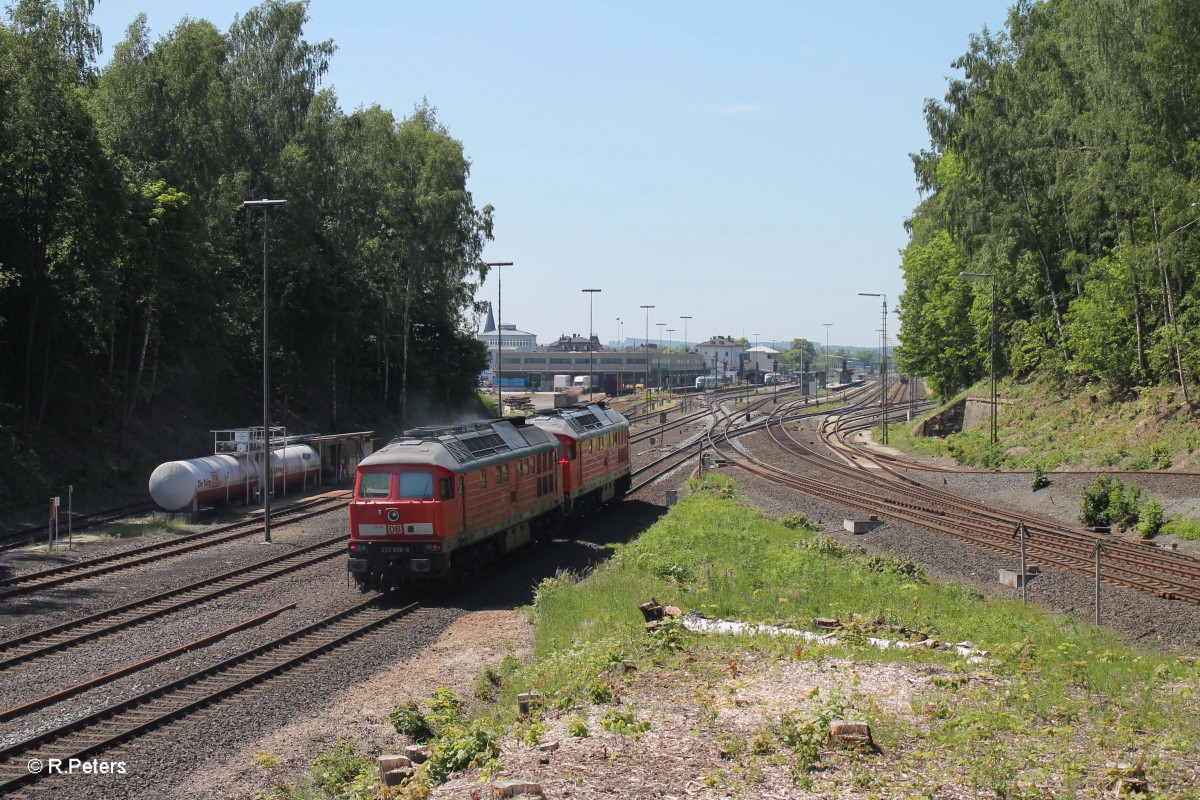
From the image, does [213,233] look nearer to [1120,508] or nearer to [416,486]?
[416,486]

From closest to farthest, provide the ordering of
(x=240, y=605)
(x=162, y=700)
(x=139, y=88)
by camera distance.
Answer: (x=162, y=700) → (x=240, y=605) → (x=139, y=88)

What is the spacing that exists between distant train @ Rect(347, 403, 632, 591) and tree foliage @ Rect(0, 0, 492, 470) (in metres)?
16.4

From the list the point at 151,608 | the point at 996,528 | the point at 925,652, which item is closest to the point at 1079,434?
the point at 996,528

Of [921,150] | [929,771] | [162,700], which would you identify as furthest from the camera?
[921,150]

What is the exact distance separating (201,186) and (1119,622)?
125 feet

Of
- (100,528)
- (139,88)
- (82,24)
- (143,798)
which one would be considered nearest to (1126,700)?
(143,798)

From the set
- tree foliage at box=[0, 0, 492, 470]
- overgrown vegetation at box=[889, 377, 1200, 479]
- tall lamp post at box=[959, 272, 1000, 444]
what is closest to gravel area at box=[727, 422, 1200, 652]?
overgrown vegetation at box=[889, 377, 1200, 479]

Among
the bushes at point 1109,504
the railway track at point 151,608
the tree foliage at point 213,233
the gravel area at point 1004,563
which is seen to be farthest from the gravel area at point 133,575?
the bushes at point 1109,504

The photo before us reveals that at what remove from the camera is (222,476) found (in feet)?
107

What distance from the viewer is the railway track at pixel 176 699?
11844mm

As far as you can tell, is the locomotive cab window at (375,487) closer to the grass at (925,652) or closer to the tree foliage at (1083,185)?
the grass at (925,652)

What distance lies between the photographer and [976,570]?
75.3 feet

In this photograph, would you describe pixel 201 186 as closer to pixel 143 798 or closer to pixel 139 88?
pixel 139 88

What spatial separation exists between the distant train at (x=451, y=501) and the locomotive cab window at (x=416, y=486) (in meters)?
0.02
